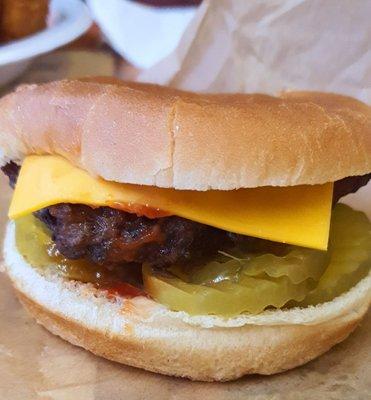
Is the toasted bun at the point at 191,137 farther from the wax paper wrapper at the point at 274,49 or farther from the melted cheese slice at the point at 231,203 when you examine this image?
the wax paper wrapper at the point at 274,49

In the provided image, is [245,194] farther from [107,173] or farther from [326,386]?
[326,386]

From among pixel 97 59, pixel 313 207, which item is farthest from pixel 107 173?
pixel 97 59

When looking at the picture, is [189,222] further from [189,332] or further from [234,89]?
[234,89]

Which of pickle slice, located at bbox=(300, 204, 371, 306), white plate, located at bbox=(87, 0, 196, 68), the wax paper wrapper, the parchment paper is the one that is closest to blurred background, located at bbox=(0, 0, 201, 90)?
white plate, located at bbox=(87, 0, 196, 68)

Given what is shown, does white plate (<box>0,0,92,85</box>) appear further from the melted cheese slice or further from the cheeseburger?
the melted cheese slice

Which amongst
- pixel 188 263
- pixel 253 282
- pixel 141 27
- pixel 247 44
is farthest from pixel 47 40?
pixel 253 282

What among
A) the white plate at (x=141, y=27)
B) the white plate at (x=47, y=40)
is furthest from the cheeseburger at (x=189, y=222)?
the white plate at (x=141, y=27)

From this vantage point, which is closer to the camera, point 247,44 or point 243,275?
point 243,275
